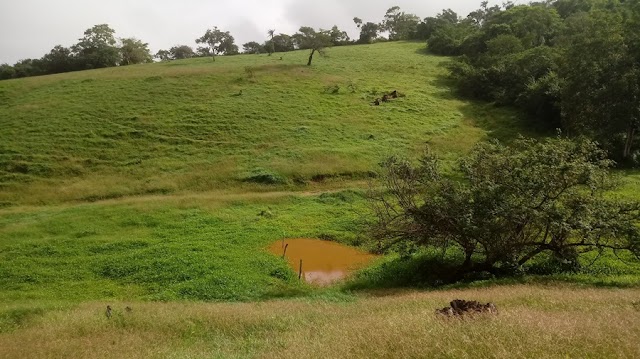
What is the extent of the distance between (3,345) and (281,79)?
55583 millimetres

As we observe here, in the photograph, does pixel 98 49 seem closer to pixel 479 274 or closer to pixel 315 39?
pixel 315 39

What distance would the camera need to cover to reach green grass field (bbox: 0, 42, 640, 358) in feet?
48.4

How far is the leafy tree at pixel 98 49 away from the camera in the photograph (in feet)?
276

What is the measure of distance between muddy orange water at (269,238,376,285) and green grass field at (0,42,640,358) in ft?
3.22

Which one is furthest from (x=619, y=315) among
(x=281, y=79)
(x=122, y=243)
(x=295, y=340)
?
(x=281, y=79)

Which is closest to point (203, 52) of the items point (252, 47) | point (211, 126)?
point (252, 47)

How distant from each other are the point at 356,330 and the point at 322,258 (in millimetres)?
17351

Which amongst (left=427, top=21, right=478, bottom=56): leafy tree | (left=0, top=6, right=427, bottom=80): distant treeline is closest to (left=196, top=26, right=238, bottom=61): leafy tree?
(left=0, top=6, right=427, bottom=80): distant treeline

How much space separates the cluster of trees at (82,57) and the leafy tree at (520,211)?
79732mm

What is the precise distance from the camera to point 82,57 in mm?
84500

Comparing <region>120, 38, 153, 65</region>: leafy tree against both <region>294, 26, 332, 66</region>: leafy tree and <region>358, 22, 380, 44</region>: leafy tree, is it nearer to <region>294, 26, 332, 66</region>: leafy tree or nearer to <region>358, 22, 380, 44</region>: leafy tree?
<region>294, 26, 332, 66</region>: leafy tree

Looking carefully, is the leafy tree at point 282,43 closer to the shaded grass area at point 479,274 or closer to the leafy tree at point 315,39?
the leafy tree at point 315,39

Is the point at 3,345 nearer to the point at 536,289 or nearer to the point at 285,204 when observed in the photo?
the point at 536,289

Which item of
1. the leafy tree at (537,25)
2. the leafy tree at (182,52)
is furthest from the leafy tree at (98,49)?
the leafy tree at (537,25)
